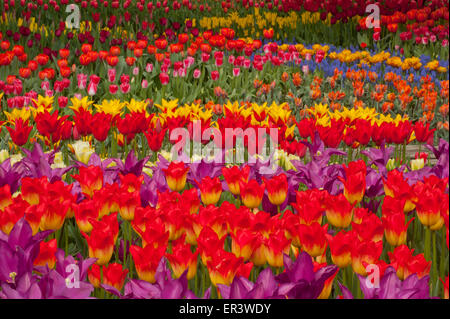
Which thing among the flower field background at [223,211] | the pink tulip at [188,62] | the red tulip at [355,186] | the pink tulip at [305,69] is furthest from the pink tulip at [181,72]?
the red tulip at [355,186]

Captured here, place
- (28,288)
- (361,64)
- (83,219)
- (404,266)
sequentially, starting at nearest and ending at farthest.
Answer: (28,288) < (404,266) < (83,219) < (361,64)

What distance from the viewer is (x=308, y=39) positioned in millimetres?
9664

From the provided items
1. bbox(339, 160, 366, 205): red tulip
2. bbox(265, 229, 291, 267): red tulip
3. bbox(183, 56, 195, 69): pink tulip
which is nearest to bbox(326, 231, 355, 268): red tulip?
bbox(265, 229, 291, 267): red tulip

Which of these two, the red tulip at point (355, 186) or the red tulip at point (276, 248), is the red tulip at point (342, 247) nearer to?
the red tulip at point (276, 248)

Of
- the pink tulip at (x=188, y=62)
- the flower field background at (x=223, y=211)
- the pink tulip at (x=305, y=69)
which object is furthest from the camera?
the pink tulip at (x=305, y=69)

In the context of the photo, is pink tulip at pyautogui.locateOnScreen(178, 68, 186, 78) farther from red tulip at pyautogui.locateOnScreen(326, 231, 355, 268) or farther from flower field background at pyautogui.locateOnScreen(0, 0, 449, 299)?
red tulip at pyautogui.locateOnScreen(326, 231, 355, 268)

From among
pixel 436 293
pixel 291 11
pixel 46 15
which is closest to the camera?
pixel 436 293

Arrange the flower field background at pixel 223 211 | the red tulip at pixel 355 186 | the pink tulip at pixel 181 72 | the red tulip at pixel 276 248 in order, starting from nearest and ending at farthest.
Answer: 1. the flower field background at pixel 223 211
2. the red tulip at pixel 276 248
3. the red tulip at pixel 355 186
4. the pink tulip at pixel 181 72

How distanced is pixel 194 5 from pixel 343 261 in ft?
33.4

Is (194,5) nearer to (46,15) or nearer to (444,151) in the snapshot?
(46,15)

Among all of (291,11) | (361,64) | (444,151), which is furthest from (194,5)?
(444,151)

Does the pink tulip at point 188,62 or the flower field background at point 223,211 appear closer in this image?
the flower field background at point 223,211

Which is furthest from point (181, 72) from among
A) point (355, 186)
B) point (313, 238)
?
point (313, 238)

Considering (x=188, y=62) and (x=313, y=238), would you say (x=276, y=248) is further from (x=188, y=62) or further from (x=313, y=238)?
(x=188, y=62)
